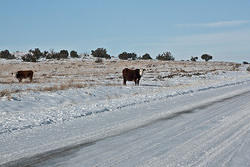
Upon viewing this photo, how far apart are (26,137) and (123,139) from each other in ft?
6.95

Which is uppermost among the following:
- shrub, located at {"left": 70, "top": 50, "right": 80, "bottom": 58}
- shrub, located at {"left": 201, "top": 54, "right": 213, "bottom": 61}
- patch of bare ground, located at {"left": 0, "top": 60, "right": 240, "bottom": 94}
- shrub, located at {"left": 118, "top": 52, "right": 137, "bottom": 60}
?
shrub, located at {"left": 70, "top": 50, "right": 80, "bottom": 58}

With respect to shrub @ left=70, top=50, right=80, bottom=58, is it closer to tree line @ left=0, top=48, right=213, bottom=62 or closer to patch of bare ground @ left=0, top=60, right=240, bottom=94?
tree line @ left=0, top=48, right=213, bottom=62

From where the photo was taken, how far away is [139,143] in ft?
19.9

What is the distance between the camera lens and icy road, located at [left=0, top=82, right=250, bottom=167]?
4984 mm

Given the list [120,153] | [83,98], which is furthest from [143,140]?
[83,98]

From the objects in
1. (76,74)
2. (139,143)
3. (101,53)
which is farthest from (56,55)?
(139,143)

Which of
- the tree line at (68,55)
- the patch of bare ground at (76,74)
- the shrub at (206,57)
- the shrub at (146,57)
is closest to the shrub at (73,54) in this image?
the tree line at (68,55)

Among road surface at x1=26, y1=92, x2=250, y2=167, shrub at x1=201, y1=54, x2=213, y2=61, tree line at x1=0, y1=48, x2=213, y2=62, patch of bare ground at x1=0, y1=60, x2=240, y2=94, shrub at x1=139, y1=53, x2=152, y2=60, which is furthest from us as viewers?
shrub at x1=201, y1=54, x2=213, y2=61

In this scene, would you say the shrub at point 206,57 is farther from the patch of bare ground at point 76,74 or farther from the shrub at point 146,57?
the patch of bare ground at point 76,74

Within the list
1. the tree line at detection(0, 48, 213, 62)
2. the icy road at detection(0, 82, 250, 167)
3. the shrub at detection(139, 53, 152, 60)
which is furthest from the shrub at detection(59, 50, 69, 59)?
the icy road at detection(0, 82, 250, 167)

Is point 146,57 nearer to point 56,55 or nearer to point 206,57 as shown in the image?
point 206,57

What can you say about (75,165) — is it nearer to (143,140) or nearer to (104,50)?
(143,140)

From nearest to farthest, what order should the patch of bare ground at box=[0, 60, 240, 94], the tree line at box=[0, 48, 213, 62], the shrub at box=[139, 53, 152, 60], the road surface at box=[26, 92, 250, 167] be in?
the road surface at box=[26, 92, 250, 167] < the patch of bare ground at box=[0, 60, 240, 94] < the tree line at box=[0, 48, 213, 62] < the shrub at box=[139, 53, 152, 60]

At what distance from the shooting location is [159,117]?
9344 mm
